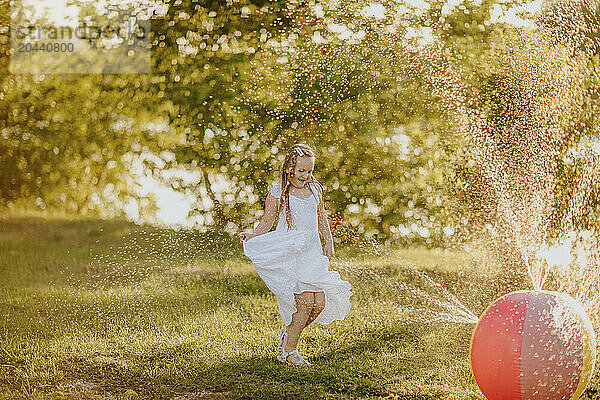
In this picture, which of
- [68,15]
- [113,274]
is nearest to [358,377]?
[113,274]

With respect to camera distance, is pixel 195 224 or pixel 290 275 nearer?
pixel 290 275

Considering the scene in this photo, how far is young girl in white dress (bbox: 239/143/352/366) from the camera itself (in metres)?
4.08

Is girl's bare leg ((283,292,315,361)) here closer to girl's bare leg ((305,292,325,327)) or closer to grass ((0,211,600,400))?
girl's bare leg ((305,292,325,327))

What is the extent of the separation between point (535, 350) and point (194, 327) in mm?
2847

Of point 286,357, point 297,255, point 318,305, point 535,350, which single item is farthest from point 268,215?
point 535,350

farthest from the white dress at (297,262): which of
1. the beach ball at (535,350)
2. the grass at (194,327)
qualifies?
the beach ball at (535,350)

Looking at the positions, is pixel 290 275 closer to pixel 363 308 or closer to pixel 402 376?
pixel 402 376

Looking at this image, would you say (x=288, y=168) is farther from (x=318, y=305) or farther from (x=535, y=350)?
(x=535, y=350)

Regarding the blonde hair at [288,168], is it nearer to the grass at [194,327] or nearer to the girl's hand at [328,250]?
the girl's hand at [328,250]

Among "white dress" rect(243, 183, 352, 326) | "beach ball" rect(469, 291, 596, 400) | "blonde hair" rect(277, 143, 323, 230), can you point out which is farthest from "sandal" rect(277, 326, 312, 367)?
"beach ball" rect(469, 291, 596, 400)

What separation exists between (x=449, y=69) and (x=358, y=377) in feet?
15.2

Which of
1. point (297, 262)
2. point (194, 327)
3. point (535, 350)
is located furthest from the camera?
point (194, 327)

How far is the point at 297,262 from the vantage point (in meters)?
4.11

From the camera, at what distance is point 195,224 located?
808cm
